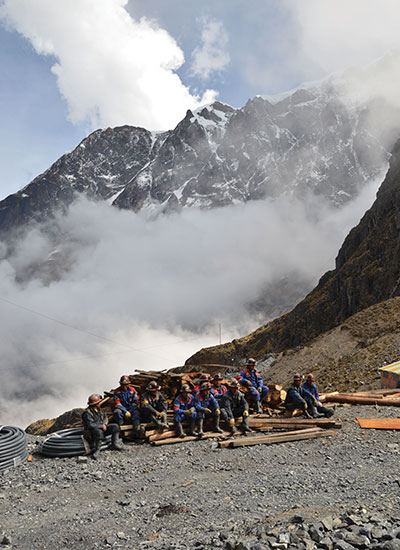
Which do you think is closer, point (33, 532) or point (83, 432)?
point (33, 532)

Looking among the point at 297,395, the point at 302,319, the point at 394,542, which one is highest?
the point at 302,319

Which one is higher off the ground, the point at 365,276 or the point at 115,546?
the point at 365,276

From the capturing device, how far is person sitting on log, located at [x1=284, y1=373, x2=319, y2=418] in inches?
551

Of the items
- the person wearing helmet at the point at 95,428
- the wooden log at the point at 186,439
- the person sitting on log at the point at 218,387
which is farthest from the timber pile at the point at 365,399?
the person wearing helmet at the point at 95,428

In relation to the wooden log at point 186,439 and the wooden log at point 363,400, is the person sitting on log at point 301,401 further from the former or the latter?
the wooden log at point 363,400

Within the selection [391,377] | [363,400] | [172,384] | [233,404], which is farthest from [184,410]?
[391,377]

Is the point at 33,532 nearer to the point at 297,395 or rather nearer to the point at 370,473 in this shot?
the point at 370,473

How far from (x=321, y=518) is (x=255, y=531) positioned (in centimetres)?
120

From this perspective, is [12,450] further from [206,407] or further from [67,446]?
[206,407]

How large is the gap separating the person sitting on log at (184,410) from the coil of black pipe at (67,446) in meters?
2.21

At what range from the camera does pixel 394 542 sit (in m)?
5.35

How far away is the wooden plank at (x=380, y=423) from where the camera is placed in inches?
498

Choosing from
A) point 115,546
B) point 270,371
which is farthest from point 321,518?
point 270,371

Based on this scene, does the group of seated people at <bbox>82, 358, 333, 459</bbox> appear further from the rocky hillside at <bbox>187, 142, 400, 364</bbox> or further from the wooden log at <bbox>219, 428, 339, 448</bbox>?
the rocky hillside at <bbox>187, 142, 400, 364</bbox>
